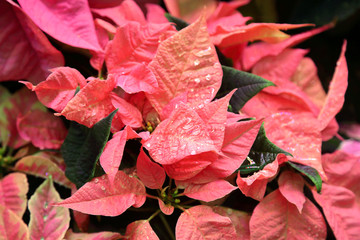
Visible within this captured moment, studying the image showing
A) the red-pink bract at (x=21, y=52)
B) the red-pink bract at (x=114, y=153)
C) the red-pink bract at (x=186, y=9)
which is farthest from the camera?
the red-pink bract at (x=186, y=9)

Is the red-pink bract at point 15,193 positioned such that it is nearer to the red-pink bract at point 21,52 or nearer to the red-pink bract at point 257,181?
the red-pink bract at point 21,52

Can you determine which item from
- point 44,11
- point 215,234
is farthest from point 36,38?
point 215,234

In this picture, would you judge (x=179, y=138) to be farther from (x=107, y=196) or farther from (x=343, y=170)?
(x=343, y=170)

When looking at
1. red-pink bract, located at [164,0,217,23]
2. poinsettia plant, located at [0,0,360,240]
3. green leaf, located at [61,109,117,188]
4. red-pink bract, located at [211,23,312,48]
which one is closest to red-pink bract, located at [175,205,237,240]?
poinsettia plant, located at [0,0,360,240]

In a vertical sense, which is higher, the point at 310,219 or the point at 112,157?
the point at 112,157

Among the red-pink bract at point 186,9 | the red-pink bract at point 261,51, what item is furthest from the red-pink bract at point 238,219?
the red-pink bract at point 186,9

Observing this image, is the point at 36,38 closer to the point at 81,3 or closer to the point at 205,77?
the point at 81,3
